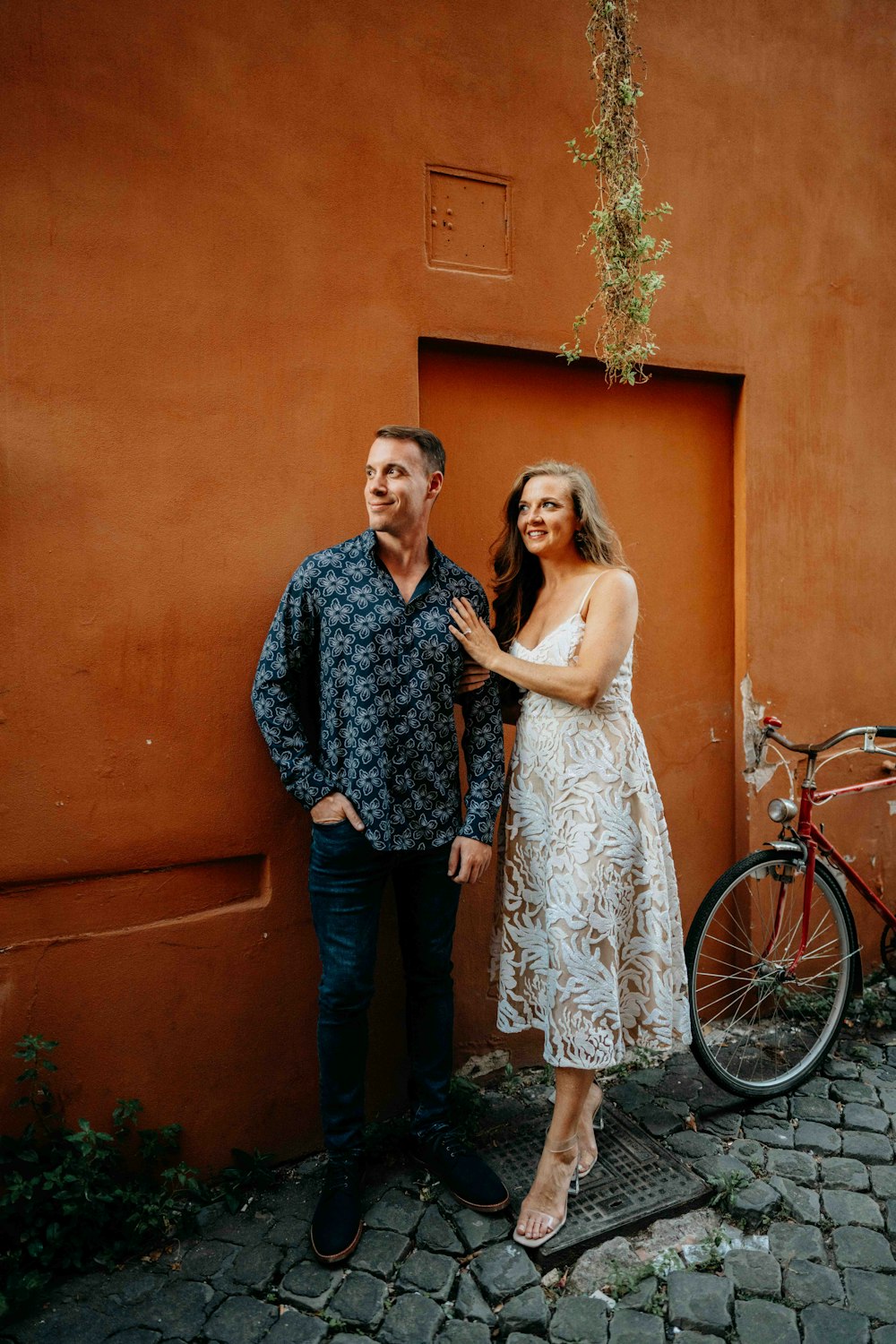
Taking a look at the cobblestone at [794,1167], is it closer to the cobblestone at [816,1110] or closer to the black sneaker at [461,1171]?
the cobblestone at [816,1110]

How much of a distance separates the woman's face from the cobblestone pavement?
218 centimetres

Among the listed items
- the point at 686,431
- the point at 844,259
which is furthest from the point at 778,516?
the point at 844,259

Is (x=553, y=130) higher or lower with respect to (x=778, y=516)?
higher

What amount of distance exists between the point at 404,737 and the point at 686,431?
212 centimetres

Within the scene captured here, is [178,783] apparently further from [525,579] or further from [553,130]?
[553,130]

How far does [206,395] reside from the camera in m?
2.85

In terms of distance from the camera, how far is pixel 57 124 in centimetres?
263

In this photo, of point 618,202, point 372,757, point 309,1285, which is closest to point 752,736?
point 372,757

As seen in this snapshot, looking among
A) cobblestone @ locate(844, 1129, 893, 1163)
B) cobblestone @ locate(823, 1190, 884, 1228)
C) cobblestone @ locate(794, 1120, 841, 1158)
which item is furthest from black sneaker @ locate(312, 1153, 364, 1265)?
cobblestone @ locate(844, 1129, 893, 1163)

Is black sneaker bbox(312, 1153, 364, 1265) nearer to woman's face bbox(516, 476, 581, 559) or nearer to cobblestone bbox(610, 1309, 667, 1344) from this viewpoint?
cobblestone bbox(610, 1309, 667, 1344)

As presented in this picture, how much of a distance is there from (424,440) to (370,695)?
0.85 meters

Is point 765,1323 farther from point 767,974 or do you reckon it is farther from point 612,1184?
point 767,974

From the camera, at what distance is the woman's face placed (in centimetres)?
283

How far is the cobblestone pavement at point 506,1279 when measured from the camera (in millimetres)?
2322
